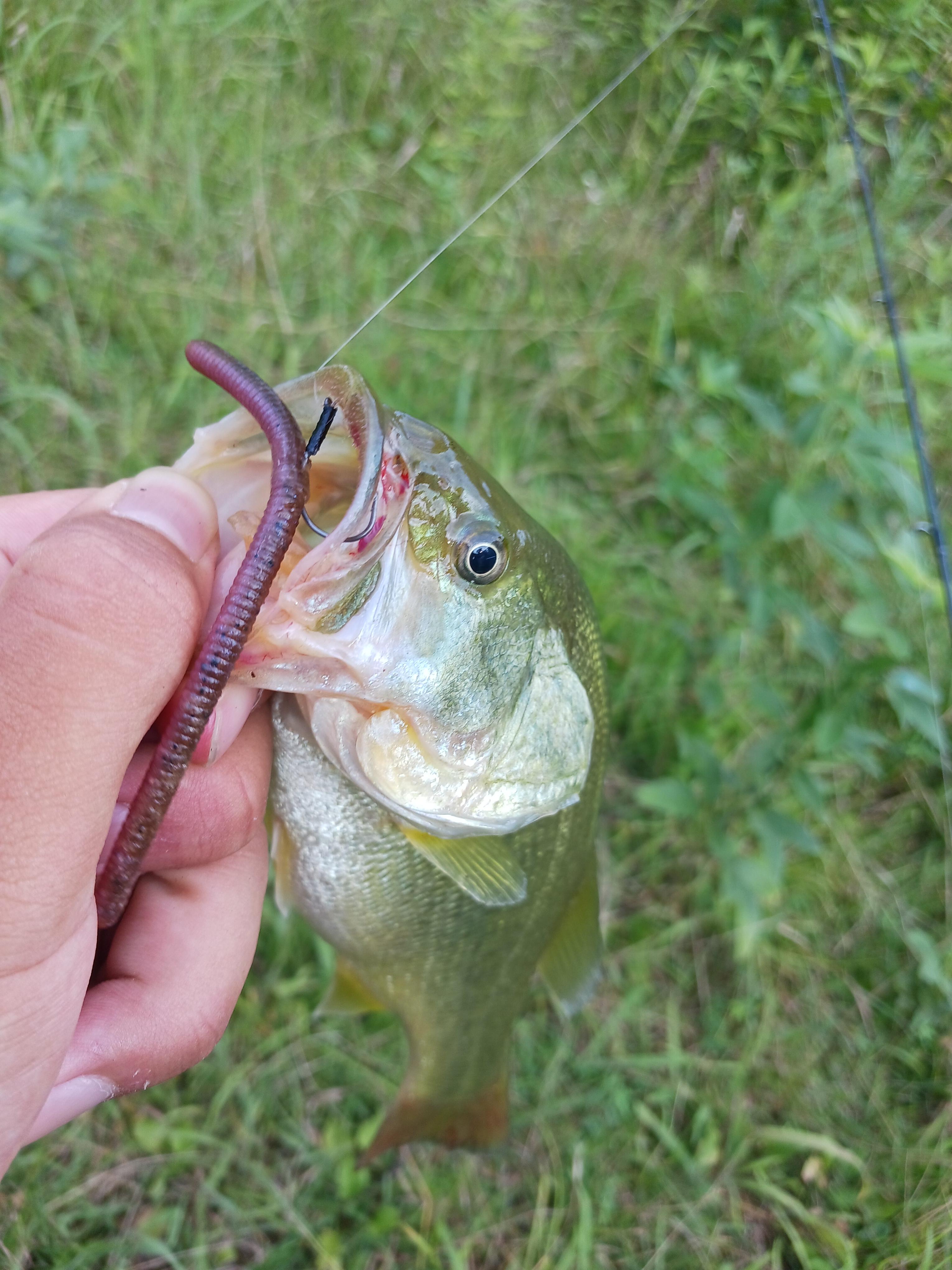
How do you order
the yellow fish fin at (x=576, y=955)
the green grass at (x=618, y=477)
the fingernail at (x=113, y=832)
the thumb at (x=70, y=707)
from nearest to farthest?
the thumb at (x=70, y=707) → the fingernail at (x=113, y=832) → the yellow fish fin at (x=576, y=955) → the green grass at (x=618, y=477)

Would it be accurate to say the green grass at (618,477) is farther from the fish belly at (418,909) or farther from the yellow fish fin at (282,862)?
the yellow fish fin at (282,862)

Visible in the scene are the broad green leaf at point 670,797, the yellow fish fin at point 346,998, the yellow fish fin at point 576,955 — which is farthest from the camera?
the broad green leaf at point 670,797

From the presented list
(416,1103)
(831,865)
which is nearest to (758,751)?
(831,865)

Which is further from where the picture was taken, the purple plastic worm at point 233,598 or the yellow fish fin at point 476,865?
the yellow fish fin at point 476,865

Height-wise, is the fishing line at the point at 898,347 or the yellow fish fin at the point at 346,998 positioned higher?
the fishing line at the point at 898,347

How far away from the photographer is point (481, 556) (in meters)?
1.30

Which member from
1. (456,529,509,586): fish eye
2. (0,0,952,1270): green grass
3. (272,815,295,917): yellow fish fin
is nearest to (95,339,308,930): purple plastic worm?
(456,529,509,586): fish eye

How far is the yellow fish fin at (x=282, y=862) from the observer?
1.60 metres

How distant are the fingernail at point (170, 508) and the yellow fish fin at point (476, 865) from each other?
0.61 m

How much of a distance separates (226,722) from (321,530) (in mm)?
348

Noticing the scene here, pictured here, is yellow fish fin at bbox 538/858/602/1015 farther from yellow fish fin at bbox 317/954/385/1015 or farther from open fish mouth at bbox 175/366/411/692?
open fish mouth at bbox 175/366/411/692

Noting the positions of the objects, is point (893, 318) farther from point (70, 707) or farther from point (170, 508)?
point (70, 707)

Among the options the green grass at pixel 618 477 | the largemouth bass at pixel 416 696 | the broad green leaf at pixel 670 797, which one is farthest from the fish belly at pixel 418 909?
the broad green leaf at pixel 670 797

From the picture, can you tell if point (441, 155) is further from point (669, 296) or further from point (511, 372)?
point (669, 296)
